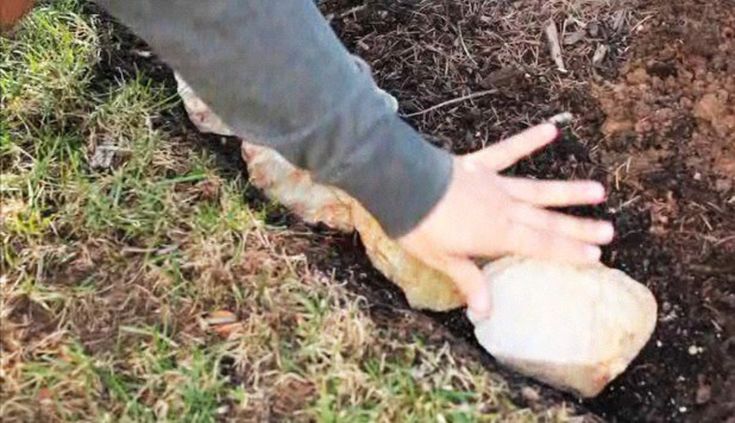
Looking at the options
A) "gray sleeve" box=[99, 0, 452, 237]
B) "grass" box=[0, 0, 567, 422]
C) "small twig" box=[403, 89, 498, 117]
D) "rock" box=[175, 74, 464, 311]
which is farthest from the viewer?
"small twig" box=[403, 89, 498, 117]

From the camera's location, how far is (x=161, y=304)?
5.08 feet

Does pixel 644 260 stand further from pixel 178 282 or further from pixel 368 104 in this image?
pixel 178 282

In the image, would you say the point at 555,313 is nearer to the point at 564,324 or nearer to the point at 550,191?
the point at 564,324

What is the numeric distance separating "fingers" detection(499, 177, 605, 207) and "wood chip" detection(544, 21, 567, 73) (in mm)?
297

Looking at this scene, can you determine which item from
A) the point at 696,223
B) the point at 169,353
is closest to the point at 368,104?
the point at 169,353

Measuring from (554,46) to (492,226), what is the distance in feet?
1.38

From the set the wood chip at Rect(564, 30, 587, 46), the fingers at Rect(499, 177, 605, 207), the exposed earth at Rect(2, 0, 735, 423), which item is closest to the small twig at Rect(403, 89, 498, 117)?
the exposed earth at Rect(2, 0, 735, 423)

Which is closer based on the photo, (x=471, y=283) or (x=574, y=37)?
(x=471, y=283)

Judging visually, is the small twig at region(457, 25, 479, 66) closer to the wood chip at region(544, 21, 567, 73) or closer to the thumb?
the wood chip at region(544, 21, 567, 73)

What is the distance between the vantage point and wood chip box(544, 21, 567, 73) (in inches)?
71.4

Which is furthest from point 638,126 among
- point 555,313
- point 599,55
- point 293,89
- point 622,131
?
point 293,89

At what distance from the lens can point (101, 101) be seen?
69.4 inches

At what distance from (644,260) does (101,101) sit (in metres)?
0.71

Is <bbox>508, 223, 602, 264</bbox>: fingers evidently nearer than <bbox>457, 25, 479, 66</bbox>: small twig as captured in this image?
Yes
